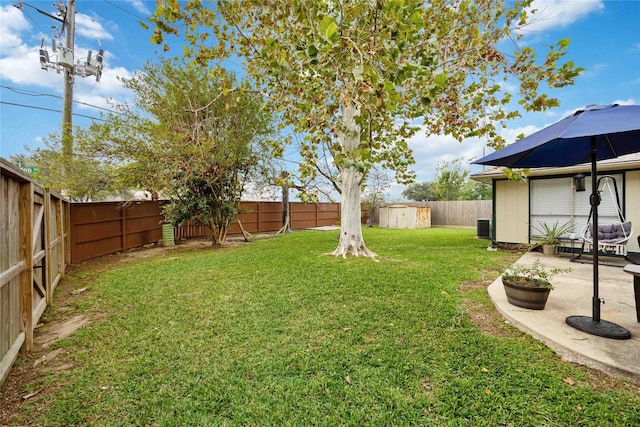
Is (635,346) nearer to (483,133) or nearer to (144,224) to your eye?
(483,133)

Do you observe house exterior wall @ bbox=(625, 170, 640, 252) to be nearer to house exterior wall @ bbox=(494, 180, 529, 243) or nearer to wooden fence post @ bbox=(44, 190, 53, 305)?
house exterior wall @ bbox=(494, 180, 529, 243)

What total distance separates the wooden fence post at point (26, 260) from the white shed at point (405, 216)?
15.5 meters

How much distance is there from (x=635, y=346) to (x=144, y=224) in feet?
A: 34.9

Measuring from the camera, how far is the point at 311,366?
2281 millimetres

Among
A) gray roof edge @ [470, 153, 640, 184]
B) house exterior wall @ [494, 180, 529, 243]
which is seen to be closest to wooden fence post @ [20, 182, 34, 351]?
gray roof edge @ [470, 153, 640, 184]

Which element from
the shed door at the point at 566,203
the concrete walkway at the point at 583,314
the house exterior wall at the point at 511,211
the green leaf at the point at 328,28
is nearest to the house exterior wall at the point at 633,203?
the shed door at the point at 566,203

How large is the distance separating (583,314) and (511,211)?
5715 mm

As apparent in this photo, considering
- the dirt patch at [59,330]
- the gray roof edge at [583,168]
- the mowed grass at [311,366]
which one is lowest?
the dirt patch at [59,330]

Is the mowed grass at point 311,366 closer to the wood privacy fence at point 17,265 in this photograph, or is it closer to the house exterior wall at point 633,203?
the wood privacy fence at point 17,265

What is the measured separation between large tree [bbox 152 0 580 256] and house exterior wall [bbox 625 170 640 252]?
10.6 feet

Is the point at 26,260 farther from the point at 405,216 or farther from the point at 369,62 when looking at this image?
the point at 405,216

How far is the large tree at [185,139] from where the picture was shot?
7230 millimetres

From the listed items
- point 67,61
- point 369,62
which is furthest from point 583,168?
point 67,61

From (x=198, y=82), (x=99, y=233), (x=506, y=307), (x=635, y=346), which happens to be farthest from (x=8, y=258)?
(x=198, y=82)
